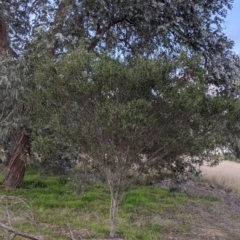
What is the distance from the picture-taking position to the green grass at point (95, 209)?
Answer: 709 centimetres

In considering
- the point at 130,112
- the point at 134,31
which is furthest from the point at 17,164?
the point at 130,112

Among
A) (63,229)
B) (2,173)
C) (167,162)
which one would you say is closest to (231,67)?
(167,162)

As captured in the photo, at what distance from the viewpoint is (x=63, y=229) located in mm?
7070

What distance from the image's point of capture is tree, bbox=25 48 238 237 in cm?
559

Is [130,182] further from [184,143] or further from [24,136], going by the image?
[24,136]

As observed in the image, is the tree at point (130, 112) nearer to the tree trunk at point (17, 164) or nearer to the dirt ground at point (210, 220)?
the dirt ground at point (210, 220)

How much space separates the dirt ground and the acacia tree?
2.75 metres

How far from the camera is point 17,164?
10.6 meters

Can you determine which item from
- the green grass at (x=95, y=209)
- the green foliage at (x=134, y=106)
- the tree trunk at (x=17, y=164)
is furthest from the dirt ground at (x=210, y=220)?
the tree trunk at (x=17, y=164)

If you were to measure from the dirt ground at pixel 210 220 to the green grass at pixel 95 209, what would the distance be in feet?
0.63

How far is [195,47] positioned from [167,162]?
3.34 meters

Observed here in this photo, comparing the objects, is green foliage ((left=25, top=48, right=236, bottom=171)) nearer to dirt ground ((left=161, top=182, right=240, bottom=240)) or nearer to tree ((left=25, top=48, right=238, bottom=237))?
tree ((left=25, top=48, right=238, bottom=237))

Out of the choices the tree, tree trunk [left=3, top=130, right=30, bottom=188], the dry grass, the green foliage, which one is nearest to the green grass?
tree trunk [left=3, top=130, right=30, bottom=188]

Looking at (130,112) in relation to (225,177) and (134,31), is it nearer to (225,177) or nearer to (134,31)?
(134,31)
